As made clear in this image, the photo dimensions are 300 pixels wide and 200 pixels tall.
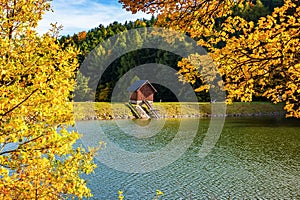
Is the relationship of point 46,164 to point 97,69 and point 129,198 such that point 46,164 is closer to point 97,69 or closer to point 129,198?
point 129,198

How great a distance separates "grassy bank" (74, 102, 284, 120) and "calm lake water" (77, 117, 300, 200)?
63.7 feet

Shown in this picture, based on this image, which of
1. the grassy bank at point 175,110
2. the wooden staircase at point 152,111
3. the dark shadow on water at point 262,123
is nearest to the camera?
the dark shadow on water at point 262,123

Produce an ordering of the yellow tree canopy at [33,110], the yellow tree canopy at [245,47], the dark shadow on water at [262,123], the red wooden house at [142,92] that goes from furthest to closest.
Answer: the red wooden house at [142,92] < the dark shadow on water at [262,123] < the yellow tree canopy at [245,47] < the yellow tree canopy at [33,110]

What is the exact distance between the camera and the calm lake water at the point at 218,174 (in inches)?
626

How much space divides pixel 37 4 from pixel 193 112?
51214 millimetres

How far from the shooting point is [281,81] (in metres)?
6.45

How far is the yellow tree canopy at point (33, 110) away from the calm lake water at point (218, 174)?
501cm

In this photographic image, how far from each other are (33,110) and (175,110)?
2015 inches

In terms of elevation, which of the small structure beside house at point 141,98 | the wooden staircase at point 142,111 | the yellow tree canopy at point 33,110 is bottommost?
the wooden staircase at point 142,111

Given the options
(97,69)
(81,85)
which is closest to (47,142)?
(81,85)

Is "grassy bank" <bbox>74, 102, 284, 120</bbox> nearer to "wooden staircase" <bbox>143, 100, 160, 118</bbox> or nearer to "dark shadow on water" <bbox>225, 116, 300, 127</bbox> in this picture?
"wooden staircase" <bbox>143, 100, 160, 118</bbox>

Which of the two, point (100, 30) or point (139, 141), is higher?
point (100, 30)

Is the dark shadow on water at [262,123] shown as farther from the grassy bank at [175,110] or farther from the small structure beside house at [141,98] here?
the small structure beside house at [141,98]

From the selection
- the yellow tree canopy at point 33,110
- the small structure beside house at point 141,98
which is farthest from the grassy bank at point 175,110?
the yellow tree canopy at point 33,110
